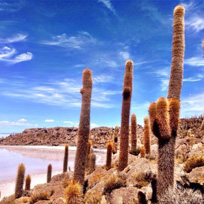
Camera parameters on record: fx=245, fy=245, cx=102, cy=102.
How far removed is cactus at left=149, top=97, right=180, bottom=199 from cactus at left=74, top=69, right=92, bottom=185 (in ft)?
15.4

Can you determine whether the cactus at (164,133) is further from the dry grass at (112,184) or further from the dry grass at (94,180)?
the dry grass at (94,180)

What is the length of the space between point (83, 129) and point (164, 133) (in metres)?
5.01

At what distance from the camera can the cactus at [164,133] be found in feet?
24.1

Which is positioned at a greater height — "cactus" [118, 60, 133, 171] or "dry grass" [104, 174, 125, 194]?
"cactus" [118, 60, 133, 171]

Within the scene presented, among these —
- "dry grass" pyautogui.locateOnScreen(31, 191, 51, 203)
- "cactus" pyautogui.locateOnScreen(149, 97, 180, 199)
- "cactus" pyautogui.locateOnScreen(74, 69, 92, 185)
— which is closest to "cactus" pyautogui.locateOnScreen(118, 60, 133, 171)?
"cactus" pyautogui.locateOnScreen(74, 69, 92, 185)

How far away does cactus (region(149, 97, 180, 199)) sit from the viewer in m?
7.36

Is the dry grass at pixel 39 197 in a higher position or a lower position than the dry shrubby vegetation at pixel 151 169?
lower

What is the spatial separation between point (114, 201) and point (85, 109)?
15.8 ft

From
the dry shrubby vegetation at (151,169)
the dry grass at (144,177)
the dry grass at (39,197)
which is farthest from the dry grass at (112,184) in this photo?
the dry grass at (39,197)

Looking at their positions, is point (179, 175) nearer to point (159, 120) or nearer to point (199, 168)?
point (199, 168)

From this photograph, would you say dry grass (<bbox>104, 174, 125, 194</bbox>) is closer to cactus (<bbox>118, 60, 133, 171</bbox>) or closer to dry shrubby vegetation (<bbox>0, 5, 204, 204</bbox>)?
dry shrubby vegetation (<bbox>0, 5, 204, 204</bbox>)

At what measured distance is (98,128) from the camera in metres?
73.2

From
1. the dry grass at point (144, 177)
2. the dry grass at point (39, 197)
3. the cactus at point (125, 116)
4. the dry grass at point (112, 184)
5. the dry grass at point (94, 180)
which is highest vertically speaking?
the cactus at point (125, 116)

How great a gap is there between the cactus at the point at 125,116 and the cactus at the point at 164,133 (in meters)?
5.56
